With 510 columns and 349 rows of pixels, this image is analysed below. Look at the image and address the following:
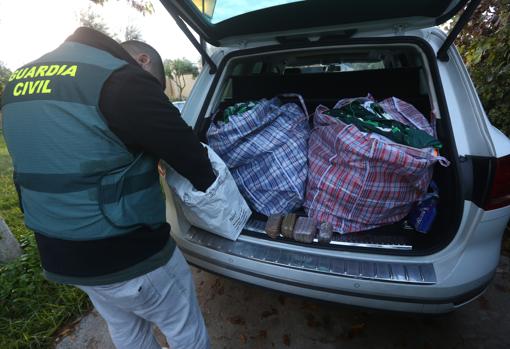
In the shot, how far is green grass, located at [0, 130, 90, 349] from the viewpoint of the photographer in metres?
1.93

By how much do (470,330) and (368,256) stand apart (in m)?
1.01

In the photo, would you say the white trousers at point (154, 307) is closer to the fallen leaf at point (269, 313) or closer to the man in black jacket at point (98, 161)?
the man in black jacket at point (98, 161)

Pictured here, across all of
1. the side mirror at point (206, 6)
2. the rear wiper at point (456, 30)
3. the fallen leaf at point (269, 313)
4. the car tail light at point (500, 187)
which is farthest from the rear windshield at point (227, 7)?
the fallen leaf at point (269, 313)

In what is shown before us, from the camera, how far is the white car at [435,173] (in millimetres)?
1252

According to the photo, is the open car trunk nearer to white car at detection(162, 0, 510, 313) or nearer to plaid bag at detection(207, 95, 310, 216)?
white car at detection(162, 0, 510, 313)

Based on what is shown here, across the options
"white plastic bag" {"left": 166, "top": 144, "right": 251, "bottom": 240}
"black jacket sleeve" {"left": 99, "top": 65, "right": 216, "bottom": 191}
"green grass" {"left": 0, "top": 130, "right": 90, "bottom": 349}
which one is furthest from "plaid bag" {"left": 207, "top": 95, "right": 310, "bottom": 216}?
"green grass" {"left": 0, "top": 130, "right": 90, "bottom": 349}

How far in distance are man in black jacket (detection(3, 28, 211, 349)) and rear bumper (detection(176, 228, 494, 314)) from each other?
1.28 ft

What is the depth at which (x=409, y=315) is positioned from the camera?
1297mm

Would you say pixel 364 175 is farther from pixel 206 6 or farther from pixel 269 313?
pixel 206 6

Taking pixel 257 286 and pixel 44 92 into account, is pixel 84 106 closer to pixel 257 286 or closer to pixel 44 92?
pixel 44 92

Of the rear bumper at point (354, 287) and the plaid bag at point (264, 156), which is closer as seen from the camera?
the rear bumper at point (354, 287)

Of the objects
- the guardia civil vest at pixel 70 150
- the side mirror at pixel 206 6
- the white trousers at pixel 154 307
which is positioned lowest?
the white trousers at pixel 154 307

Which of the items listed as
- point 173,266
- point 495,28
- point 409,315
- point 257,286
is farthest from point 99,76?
point 495,28

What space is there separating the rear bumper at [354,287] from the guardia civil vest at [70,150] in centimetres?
61
